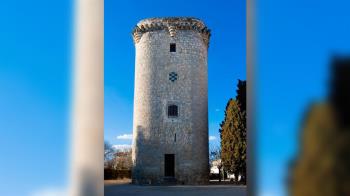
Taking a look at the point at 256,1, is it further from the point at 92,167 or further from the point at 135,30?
the point at 135,30

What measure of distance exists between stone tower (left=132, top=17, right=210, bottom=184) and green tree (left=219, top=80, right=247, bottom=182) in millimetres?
1716

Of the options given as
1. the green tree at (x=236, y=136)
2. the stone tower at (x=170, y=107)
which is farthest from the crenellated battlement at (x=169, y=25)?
the green tree at (x=236, y=136)

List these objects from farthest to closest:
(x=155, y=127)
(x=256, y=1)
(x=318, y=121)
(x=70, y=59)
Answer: (x=155, y=127), (x=70, y=59), (x=256, y=1), (x=318, y=121)

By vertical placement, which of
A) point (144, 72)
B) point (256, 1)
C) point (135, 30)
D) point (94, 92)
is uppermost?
point (135, 30)

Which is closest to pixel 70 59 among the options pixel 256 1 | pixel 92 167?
pixel 92 167

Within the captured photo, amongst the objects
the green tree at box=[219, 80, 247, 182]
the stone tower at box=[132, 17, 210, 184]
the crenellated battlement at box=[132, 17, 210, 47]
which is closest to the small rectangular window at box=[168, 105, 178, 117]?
the stone tower at box=[132, 17, 210, 184]

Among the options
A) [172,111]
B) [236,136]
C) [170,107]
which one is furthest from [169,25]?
[236,136]

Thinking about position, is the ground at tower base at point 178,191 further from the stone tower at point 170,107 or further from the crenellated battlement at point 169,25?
the crenellated battlement at point 169,25

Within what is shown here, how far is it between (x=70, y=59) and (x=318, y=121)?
3712 millimetres

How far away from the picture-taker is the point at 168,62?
78.7 feet

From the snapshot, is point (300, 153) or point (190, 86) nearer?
point (300, 153)

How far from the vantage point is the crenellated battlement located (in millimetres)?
24172

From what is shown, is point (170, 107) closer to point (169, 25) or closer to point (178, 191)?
point (169, 25)

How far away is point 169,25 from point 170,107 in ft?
15.0
